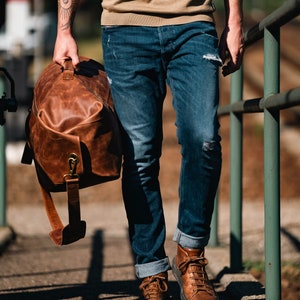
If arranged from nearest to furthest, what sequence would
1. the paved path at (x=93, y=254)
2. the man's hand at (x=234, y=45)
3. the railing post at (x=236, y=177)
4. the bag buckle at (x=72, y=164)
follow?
the bag buckle at (x=72, y=164), the man's hand at (x=234, y=45), the paved path at (x=93, y=254), the railing post at (x=236, y=177)

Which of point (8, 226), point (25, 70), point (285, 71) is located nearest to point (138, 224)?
point (8, 226)

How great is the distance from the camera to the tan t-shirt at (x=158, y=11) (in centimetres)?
318

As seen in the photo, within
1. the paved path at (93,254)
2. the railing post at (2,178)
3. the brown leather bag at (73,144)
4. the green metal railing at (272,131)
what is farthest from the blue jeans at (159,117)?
the railing post at (2,178)

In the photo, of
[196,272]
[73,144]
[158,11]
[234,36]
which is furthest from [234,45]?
[196,272]

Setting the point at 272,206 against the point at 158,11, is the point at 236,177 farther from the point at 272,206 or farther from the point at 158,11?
the point at 158,11

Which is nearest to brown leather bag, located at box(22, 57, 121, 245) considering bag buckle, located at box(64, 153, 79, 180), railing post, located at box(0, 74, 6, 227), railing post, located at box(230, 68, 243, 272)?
bag buckle, located at box(64, 153, 79, 180)

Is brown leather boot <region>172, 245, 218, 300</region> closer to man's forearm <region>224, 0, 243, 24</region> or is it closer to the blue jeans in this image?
the blue jeans

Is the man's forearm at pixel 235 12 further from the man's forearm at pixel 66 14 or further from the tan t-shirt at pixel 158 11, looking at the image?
the man's forearm at pixel 66 14

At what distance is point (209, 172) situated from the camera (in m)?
3.19

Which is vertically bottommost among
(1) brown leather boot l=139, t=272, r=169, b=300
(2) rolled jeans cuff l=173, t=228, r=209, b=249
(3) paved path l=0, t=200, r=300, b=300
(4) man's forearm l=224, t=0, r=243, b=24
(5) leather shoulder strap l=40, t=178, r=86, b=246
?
(3) paved path l=0, t=200, r=300, b=300

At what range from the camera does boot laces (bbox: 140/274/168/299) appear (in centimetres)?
327

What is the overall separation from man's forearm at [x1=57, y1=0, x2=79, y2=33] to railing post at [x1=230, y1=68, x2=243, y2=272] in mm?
1348

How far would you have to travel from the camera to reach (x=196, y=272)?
10.6ft

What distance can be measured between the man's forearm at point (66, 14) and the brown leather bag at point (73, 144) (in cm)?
23
